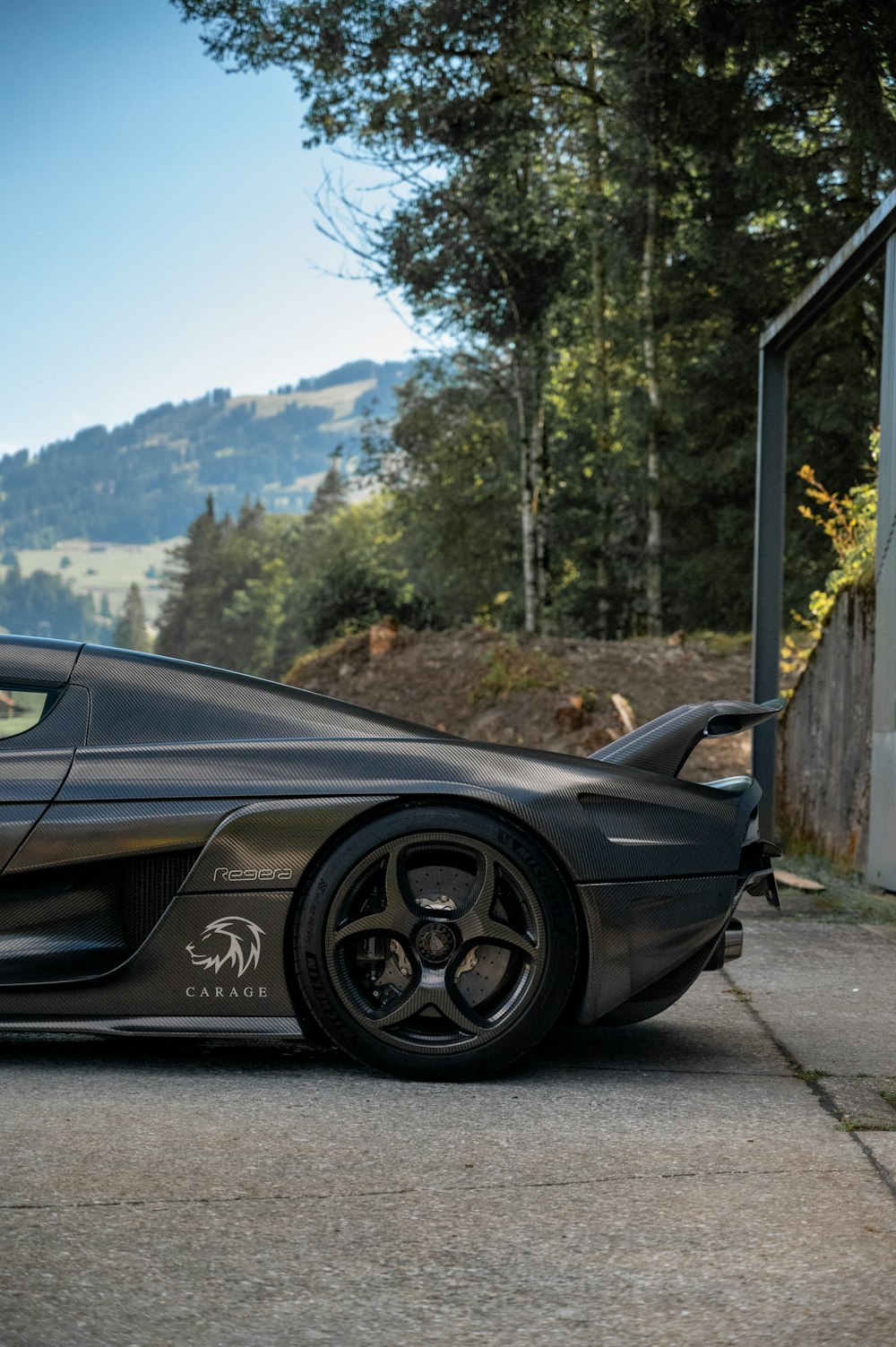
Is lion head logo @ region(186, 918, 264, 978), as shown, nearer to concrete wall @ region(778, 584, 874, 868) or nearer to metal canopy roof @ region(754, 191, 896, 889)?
metal canopy roof @ region(754, 191, 896, 889)

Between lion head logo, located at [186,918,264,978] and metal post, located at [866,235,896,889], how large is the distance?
12.2ft

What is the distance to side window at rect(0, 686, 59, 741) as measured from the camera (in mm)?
3844

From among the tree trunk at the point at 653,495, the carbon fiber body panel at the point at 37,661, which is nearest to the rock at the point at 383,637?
the tree trunk at the point at 653,495

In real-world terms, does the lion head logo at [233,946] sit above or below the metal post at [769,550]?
below

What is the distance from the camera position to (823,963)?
5465mm

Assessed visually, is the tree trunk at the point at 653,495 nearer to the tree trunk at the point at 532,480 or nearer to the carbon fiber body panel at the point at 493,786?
the tree trunk at the point at 532,480

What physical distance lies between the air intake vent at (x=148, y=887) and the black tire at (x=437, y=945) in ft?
1.03

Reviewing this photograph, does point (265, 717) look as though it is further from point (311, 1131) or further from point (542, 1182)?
point (542, 1182)

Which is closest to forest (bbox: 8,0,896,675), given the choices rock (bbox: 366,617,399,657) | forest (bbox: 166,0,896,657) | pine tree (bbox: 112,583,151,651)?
forest (bbox: 166,0,896,657)

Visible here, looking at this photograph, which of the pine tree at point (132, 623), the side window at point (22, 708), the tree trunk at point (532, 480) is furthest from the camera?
the pine tree at point (132, 623)

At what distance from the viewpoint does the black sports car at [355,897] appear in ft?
11.8

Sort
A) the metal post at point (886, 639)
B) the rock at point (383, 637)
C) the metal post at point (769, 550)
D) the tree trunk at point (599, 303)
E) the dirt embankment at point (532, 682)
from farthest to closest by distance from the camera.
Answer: the tree trunk at point (599, 303), the rock at point (383, 637), the dirt embankment at point (532, 682), the metal post at point (769, 550), the metal post at point (886, 639)

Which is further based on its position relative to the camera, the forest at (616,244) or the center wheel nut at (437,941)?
the forest at (616,244)

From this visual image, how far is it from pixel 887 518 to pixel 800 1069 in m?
3.52
